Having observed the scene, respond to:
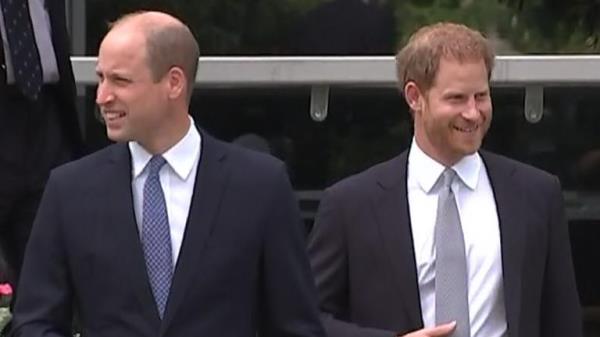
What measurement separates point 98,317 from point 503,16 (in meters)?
3.72

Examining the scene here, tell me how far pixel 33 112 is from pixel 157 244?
172cm

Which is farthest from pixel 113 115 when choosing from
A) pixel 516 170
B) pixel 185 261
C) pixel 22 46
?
pixel 22 46

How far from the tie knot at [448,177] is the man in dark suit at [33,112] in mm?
1589

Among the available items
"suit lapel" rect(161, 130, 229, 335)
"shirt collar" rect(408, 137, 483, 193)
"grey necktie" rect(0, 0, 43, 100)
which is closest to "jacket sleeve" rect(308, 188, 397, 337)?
"shirt collar" rect(408, 137, 483, 193)

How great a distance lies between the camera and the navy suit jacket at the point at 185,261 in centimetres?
430

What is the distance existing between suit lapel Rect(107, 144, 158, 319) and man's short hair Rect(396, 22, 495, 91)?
81 cm

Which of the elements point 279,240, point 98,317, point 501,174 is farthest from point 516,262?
point 98,317

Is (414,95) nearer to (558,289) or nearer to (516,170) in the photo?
(516,170)

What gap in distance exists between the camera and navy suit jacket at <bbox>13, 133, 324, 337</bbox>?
430cm

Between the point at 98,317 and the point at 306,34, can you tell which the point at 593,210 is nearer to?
the point at 306,34

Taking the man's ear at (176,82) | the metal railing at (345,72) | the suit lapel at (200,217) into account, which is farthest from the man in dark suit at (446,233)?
the metal railing at (345,72)

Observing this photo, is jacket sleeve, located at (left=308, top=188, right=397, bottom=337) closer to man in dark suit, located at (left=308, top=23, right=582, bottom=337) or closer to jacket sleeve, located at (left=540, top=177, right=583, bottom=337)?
man in dark suit, located at (left=308, top=23, right=582, bottom=337)

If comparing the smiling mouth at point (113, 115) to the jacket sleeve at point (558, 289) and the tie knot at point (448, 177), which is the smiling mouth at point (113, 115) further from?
the jacket sleeve at point (558, 289)

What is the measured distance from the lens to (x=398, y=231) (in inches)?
185
